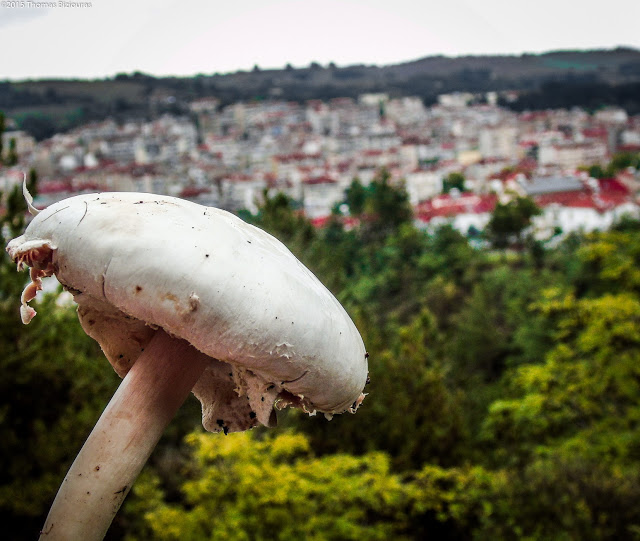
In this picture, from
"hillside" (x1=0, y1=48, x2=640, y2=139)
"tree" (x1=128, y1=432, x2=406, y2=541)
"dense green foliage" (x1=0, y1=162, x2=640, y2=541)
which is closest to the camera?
"tree" (x1=128, y1=432, x2=406, y2=541)

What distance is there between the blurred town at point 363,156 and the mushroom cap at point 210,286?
4255 cm

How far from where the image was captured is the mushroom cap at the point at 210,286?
3.46ft

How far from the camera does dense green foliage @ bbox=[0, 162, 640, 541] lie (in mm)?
5711

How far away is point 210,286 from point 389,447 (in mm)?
8458


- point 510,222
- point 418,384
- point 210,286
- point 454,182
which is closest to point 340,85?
point 454,182

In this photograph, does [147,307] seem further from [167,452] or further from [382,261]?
[382,261]

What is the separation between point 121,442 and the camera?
1109 millimetres

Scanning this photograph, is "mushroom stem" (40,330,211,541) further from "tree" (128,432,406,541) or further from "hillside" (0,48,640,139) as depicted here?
"hillside" (0,48,640,139)

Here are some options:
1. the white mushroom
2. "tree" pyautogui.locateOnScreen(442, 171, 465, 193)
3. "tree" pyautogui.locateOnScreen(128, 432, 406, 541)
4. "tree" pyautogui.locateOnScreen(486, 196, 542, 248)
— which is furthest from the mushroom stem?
"tree" pyautogui.locateOnScreen(442, 171, 465, 193)

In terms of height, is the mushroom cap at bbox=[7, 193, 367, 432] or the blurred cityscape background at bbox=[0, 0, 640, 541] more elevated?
the mushroom cap at bbox=[7, 193, 367, 432]

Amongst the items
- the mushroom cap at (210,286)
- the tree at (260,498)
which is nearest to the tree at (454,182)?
the tree at (260,498)

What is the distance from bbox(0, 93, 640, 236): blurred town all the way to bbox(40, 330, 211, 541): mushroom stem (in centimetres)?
4257

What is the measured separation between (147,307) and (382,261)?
32277 mm

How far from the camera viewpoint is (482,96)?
5340 inches
